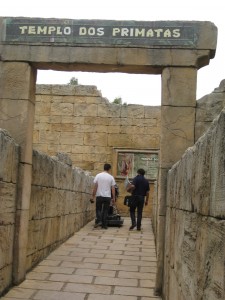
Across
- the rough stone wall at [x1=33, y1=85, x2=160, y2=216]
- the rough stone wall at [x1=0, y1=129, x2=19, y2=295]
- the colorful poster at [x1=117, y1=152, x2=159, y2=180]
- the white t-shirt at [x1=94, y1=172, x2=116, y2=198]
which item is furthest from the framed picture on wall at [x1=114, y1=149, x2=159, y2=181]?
the rough stone wall at [x1=0, y1=129, x2=19, y2=295]

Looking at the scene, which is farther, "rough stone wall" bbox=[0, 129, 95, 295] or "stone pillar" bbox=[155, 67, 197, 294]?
"stone pillar" bbox=[155, 67, 197, 294]

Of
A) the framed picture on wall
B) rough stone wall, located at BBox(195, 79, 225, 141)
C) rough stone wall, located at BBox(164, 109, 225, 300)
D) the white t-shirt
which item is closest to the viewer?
rough stone wall, located at BBox(164, 109, 225, 300)

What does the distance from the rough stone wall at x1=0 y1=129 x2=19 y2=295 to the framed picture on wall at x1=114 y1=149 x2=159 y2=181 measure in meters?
10.4

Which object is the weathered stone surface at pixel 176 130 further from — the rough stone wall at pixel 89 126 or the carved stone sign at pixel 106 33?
the rough stone wall at pixel 89 126

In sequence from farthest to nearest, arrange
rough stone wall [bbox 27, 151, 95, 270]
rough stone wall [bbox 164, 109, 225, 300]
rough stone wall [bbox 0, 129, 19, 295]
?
rough stone wall [bbox 27, 151, 95, 270] → rough stone wall [bbox 0, 129, 19, 295] → rough stone wall [bbox 164, 109, 225, 300]

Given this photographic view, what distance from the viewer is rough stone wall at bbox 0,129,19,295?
4.70m

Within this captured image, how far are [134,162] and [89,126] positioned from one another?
2.20 m

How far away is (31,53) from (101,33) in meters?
1.01

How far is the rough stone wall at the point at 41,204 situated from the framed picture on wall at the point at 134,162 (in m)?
4.25

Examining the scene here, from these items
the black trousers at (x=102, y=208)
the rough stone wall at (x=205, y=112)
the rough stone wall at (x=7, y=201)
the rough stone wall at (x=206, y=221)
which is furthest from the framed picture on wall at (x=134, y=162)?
the rough stone wall at (x=206, y=221)

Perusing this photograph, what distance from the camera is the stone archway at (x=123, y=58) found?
5.62 m

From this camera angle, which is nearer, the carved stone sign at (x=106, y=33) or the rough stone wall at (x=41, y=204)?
the rough stone wall at (x=41, y=204)

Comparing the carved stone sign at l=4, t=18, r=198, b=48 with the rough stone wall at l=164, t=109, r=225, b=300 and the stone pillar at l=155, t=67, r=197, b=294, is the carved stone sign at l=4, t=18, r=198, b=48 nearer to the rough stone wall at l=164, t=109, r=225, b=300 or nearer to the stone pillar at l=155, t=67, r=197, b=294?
the stone pillar at l=155, t=67, r=197, b=294

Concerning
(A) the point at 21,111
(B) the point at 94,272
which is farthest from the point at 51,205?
(A) the point at 21,111
